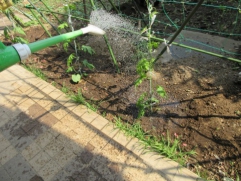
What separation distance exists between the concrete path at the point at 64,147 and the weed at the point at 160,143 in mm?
69

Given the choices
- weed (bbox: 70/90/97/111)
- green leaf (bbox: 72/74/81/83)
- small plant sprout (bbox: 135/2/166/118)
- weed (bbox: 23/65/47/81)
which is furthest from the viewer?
weed (bbox: 23/65/47/81)

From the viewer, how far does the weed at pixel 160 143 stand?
1961 millimetres

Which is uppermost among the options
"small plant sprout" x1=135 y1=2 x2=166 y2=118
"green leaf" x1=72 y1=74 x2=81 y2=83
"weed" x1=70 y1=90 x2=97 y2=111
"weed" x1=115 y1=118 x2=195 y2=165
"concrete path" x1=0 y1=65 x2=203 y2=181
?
"small plant sprout" x1=135 y1=2 x2=166 y2=118

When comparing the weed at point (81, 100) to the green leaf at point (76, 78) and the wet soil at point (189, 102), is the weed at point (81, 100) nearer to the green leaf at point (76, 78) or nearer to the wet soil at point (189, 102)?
the wet soil at point (189, 102)

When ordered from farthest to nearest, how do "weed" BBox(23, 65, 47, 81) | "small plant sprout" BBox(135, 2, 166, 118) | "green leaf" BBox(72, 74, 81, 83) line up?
"weed" BBox(23, 65, 47, 81) → "green leaf" BBox(72, 74, 81, 83) → "small plant sprout" BBox(135, 2, 166, 118)

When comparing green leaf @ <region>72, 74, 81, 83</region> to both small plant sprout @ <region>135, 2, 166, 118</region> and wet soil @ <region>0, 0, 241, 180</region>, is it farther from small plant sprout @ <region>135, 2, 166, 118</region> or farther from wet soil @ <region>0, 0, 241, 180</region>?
small plant sprout @ <region>135, 2, 166, 118</region>

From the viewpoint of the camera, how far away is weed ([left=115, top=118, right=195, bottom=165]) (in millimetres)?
1961

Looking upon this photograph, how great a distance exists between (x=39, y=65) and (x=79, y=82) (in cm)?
105

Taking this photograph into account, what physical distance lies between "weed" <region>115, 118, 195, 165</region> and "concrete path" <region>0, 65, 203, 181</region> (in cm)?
7

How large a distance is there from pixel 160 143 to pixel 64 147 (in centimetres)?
111

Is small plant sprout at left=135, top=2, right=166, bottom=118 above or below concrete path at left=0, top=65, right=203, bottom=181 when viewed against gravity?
above

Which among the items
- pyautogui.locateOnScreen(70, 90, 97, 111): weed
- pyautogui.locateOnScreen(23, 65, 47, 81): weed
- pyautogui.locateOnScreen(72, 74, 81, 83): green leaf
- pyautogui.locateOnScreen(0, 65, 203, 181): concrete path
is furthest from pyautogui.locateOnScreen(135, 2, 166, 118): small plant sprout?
pyautogui.locateOnScreen(23, 65, 47, 81): weed

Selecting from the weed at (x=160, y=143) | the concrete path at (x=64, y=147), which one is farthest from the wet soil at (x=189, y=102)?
the concrete path at (x=64, y=147)

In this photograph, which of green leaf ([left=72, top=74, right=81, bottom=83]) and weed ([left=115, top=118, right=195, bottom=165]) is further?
green leaf ([left=72, top=74, right=81, bottom=83])
